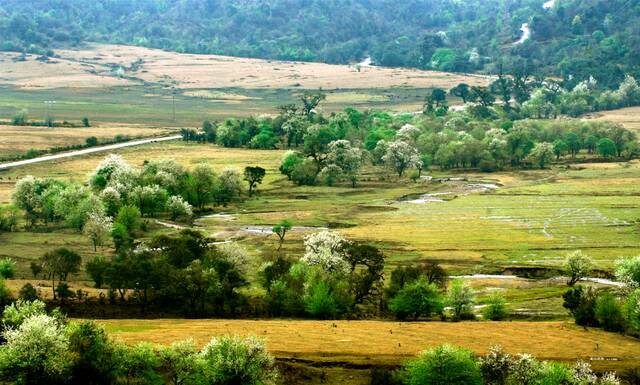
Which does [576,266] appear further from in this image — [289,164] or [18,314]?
[289,164]

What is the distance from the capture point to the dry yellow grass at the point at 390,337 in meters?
59.0

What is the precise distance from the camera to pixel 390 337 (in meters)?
62.9

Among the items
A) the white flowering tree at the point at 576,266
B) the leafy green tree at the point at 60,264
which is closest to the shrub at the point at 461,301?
the white flowering tree at the point at 576,266

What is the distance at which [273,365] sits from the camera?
182 feet

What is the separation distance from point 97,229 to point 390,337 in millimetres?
44112

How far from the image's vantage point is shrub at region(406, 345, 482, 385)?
50594 mm

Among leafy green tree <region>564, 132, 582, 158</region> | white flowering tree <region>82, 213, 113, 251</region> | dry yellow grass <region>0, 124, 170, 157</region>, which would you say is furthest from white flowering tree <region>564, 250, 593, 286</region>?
dry yellow grass <region>0, 124, 170, 157</region>

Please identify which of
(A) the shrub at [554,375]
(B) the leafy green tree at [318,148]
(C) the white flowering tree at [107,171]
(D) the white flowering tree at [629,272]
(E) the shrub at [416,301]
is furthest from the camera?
(B) the leafy green tree at [318,148]

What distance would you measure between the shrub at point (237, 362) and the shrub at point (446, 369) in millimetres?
8499

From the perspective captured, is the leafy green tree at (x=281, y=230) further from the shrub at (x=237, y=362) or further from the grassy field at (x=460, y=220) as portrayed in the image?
the shrub at (x=237, y=362)

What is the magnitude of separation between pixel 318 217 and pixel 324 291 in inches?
1730

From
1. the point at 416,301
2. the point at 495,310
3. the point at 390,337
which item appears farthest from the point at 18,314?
the point at 495,310

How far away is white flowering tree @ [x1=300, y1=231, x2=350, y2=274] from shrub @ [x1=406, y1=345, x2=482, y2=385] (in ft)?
85.3

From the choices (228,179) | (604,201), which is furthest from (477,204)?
(228,179)
